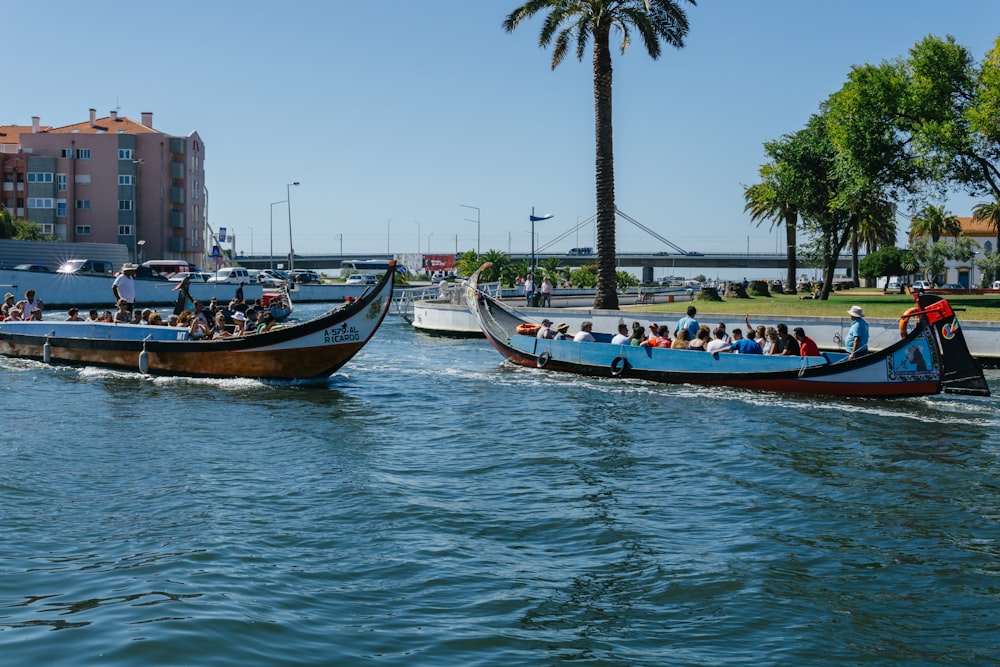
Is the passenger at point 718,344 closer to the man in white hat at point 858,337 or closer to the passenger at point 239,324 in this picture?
the man in white hat at point 858,337

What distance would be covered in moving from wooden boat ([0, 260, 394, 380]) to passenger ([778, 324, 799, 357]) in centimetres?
1005

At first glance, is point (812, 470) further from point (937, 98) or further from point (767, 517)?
point (937, 98)

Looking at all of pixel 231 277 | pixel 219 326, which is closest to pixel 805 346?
pixel 219 326

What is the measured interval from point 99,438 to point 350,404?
20.0ft

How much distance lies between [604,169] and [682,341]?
557 inches

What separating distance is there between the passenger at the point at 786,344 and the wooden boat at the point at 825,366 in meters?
0.78

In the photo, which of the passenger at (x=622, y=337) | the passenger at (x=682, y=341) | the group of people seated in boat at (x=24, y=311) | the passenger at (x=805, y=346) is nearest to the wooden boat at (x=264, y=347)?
the group of people seated in boat at (x=24, y=311)

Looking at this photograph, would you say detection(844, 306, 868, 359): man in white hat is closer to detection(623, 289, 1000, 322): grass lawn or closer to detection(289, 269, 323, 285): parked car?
detection(623, 289, 1000, 322): grass lawn

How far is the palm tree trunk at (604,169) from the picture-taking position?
122ft

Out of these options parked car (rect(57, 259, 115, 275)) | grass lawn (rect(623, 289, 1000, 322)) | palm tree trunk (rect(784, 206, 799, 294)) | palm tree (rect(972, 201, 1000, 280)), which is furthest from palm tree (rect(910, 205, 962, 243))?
parked car (rect(57, 259, 115, 275))

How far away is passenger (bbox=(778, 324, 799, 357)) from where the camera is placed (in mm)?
23609

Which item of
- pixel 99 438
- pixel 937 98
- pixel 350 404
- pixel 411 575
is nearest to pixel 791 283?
pixel 937 98

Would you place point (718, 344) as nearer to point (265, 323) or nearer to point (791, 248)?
point (265, 323)

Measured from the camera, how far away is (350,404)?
21594mm
